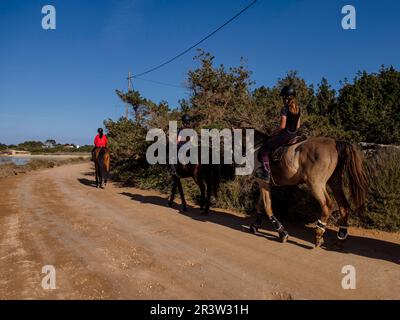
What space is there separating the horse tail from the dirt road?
906 mm

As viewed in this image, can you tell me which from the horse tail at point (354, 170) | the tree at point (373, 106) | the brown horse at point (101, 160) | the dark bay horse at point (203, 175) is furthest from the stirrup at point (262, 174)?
the brown horse at point (101, 160)

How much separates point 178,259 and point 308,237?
2.72 metres

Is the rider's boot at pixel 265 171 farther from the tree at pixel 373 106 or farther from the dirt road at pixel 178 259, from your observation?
the tree at pixel 373 106

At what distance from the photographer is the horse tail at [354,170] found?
16.7 feet

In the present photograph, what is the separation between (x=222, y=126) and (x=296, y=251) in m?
5.87

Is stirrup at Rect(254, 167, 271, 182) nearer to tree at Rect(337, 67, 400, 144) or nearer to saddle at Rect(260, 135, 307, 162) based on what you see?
saddle at Rect(260, 135, 307, 162)

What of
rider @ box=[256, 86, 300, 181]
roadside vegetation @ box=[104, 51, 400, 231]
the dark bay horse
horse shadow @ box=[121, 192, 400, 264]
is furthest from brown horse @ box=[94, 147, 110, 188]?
rider @ box=[256, 86, 300, 181]

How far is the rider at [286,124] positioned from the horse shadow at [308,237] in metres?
1.31

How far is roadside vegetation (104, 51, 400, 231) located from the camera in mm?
6652
